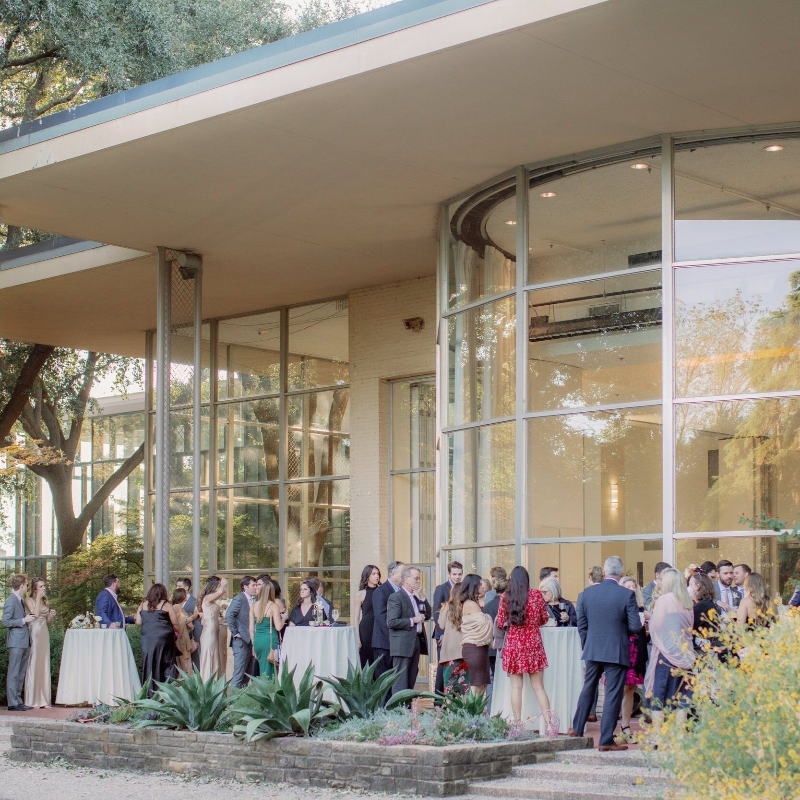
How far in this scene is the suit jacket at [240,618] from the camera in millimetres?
14570

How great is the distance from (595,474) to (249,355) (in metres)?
10.6

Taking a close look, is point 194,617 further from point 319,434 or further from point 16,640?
point 319,434

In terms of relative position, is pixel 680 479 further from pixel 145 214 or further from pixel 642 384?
pixel 145 214

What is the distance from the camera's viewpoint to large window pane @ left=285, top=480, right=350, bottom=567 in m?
21.8

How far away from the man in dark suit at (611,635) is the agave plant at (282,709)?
2282 mm

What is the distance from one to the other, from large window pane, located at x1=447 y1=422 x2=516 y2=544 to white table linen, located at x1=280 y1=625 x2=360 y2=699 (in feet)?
8.53

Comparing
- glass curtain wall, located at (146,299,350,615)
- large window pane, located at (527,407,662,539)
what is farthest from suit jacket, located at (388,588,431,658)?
glass curtain wall, located at (146,299,350,615)

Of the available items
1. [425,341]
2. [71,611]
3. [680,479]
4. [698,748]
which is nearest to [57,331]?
[71,611]

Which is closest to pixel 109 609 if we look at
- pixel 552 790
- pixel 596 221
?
pixel 596 221

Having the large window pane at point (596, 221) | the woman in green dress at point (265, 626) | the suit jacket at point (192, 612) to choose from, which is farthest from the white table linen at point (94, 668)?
the large window pane at point (596, 221)

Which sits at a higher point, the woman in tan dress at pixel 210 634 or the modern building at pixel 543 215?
the modern building at pixel 543 215

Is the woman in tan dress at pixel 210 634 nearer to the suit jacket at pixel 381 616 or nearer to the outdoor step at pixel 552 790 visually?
the suit jacket at pixel 381 616

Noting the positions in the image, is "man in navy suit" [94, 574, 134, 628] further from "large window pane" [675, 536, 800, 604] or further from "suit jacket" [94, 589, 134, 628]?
"large window pane" [675, 536, 800, 604]

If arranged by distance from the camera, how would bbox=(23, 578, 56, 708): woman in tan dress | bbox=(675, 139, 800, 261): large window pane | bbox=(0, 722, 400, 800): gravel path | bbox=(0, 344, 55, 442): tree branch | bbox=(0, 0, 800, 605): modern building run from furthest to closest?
bbox=(0, 344, 55, 442): tree branch, bbox=(23, 578, 56, 708): woman in tan dress, bbox=(675, 139, 800, 261): large window pane, bbox=(0, 0, 800, 605): modern building, bbox=(0, 722, 400, 800): gravel path
